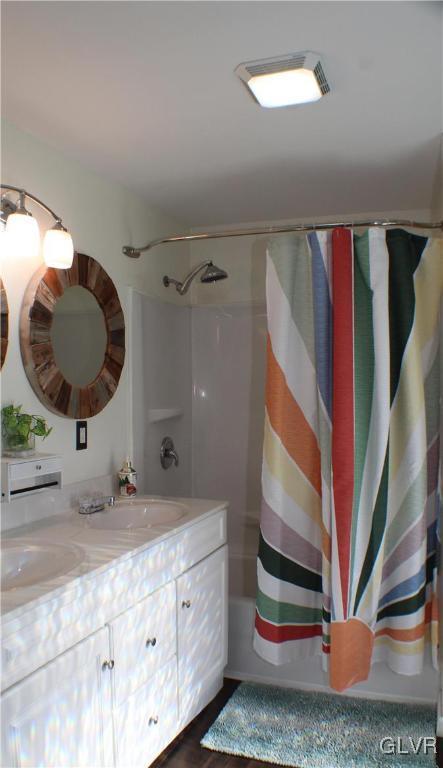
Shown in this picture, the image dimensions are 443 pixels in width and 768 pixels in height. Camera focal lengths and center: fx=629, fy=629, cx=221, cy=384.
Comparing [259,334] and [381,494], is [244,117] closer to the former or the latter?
[381,494]

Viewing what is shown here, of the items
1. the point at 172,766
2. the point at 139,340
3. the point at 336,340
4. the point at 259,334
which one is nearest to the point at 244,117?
the point at 336,340

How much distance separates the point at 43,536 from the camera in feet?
6.57

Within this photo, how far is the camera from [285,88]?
182cm

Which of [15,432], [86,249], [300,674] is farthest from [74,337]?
[300,674]

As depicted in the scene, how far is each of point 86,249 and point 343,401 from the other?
1.18 meters

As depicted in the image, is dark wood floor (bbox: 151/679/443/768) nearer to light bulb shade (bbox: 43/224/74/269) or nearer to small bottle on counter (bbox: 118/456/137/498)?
small bottle on counter (bbox: 118/456/137/498)

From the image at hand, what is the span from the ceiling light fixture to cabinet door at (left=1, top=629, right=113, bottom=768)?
5.27 ft

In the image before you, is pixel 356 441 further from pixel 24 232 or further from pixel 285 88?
pixel 24 232

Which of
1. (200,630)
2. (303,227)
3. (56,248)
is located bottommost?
(200,630)

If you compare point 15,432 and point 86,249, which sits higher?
point 86,249

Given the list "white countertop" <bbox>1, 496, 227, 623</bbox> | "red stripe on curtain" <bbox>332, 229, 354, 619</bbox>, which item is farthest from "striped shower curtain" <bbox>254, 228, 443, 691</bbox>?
"white countertop" <bbox>1, 496, 227, 623</bbox>

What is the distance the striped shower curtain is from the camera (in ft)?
7.60

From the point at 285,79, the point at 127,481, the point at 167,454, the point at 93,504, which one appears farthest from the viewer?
the point at 167,454

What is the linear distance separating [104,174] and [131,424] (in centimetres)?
108
